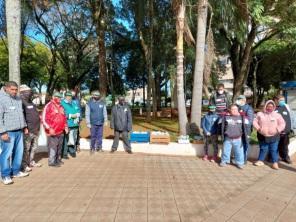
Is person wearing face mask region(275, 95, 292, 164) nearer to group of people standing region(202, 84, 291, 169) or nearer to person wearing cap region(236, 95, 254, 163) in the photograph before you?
group of people standing region(202, 84, 291, 169)

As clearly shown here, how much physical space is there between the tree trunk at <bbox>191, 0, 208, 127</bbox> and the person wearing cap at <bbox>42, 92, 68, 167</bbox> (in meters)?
4.87

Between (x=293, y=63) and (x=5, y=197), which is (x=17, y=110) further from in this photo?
(x=293, y=63)

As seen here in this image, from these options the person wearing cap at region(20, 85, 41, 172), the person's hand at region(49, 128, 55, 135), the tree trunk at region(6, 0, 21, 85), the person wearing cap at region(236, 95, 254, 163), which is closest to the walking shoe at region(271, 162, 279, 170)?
the person wearing cap at region(236, 95, 254, 163)

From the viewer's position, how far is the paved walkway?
525 cm

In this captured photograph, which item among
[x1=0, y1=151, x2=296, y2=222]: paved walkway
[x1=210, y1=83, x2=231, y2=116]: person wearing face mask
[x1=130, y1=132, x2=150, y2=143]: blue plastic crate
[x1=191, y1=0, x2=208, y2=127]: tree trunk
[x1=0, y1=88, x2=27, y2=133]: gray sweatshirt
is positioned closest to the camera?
[x1=0, y1=151, x2=296, y2=222]: paved walkway

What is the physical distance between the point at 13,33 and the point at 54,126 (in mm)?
3035

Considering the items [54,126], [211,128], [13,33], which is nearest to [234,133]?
[211,128]

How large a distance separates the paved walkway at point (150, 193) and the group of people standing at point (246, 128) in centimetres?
39

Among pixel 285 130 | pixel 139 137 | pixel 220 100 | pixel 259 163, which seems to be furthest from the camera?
pixel 139 137

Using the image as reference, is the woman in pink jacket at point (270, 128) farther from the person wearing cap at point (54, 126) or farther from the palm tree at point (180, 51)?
the person wearing cap at point (54, 126)

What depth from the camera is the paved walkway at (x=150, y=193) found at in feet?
17.2

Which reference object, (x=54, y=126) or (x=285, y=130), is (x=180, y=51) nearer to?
(x=285, y=130)

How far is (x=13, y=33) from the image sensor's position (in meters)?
9.55

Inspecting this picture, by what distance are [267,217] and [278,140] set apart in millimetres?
3974
